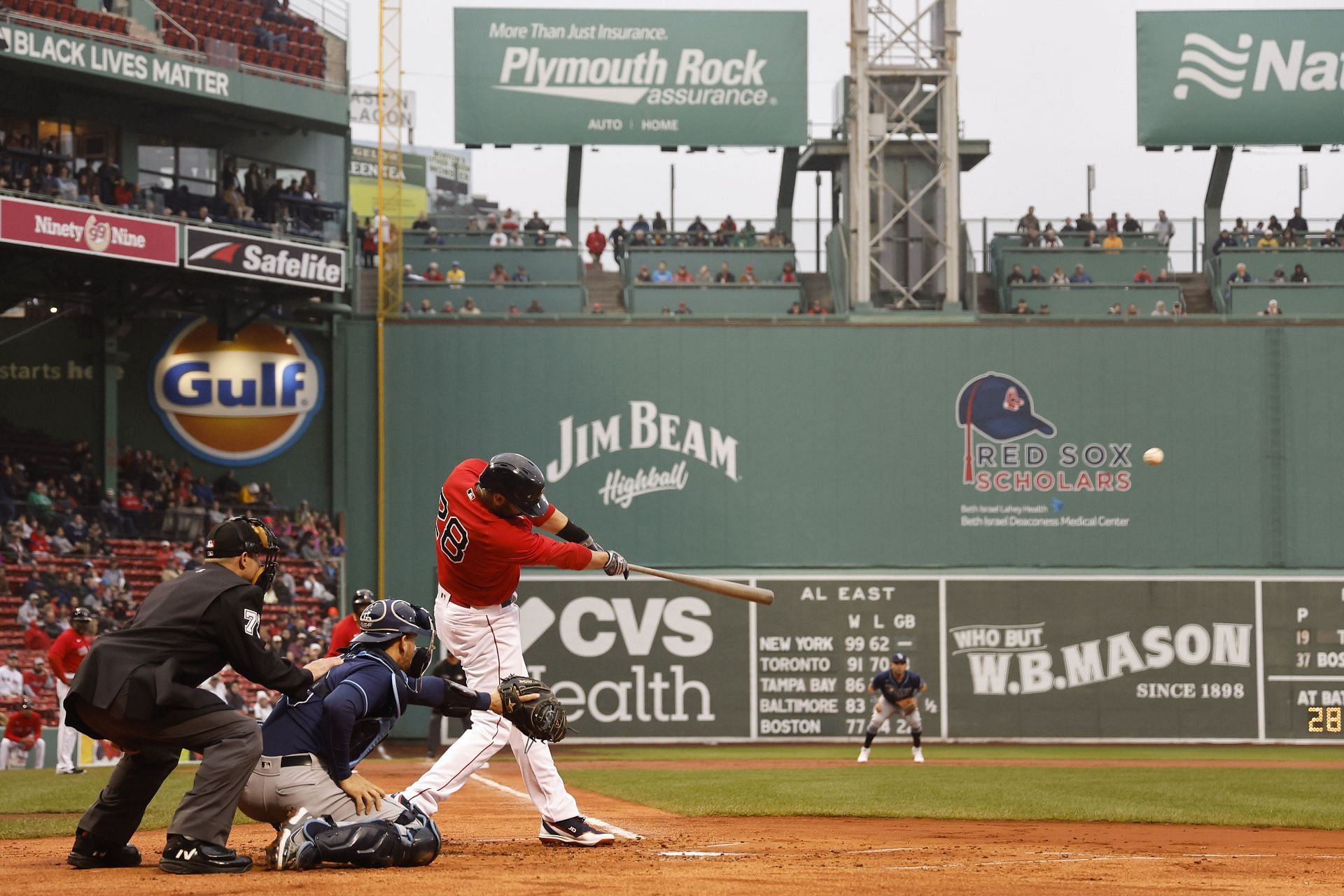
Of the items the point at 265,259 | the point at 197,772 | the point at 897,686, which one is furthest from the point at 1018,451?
the point at 197,772

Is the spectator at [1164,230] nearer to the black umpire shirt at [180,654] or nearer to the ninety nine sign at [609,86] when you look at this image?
the ninety nine sign at [609,86]

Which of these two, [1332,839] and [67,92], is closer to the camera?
[1332,839]

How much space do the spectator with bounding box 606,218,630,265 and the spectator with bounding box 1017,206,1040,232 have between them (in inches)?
344

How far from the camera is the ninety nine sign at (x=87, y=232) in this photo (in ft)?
82.2

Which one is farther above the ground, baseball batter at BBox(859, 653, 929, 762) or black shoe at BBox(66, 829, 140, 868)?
black shoe at BBox(66, 829, 140, 868)

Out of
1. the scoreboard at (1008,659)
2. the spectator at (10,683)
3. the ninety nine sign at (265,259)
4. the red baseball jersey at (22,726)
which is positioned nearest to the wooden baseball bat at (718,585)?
the red baseball jersey at (22,726)

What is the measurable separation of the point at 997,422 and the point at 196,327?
1588cm

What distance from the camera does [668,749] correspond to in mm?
27688

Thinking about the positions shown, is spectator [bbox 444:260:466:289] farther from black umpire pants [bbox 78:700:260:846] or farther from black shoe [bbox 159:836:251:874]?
black shoe [bbox 159:836:251:874]

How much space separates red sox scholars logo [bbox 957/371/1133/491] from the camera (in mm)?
31094

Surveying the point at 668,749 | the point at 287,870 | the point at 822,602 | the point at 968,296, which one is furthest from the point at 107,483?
the point at 287,870

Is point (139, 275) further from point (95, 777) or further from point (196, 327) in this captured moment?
point (95, 777)

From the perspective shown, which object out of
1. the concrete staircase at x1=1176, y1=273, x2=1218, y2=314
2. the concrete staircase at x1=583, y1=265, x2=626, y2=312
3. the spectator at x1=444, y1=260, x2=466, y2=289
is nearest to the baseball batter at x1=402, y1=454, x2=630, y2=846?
the spectator at x1=444, y1=260, x2=466, y2=289

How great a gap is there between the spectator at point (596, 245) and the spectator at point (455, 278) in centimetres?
356
